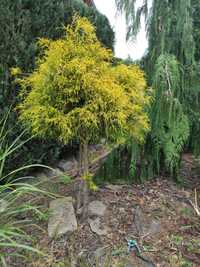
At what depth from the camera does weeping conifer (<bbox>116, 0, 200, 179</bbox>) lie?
12.1ft

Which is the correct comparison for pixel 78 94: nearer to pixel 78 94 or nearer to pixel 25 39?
pixel 78 94

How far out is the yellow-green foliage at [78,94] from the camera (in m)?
2.89

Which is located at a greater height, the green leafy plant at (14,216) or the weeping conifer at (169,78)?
the weeping conifer at (169,78)

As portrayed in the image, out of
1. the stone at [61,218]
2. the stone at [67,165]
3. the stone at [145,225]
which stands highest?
the stone at [67,165]

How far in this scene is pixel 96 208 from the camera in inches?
136

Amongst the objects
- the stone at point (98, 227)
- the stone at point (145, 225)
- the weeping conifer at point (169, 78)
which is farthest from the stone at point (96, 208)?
the weeping conifer at point (169, 78)

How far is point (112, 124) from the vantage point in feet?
9.87

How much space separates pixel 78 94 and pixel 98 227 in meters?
1.19

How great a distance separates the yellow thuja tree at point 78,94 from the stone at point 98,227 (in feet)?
2.49

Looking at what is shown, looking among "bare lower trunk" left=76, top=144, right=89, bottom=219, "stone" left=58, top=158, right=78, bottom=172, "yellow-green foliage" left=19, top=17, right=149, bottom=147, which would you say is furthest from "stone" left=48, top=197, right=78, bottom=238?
"stone" left=58, top=158, right=78, bottom=172

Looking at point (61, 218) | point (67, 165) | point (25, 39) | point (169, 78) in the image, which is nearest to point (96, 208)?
point (61, 218)

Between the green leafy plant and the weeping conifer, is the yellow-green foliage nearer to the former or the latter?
the green leafy plant

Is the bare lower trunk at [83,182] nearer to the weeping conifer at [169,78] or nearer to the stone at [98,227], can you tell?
the stone at [98,227]

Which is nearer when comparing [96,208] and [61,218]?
[61,218]
